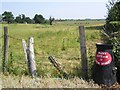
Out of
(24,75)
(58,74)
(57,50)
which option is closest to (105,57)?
(58,74)

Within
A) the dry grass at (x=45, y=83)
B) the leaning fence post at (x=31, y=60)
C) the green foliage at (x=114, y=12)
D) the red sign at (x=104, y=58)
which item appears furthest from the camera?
the green foliage at (x=114, y=12)

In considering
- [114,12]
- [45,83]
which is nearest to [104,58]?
[45,83]

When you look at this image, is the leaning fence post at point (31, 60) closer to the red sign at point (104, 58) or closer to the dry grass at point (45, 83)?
the dry grass at point (45, 83)

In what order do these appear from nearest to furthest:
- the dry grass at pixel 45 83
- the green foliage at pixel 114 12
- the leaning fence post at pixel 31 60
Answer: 1. the dry grass at pixel 45 83
2. the leaning fence post at pixel 31 60
3. the green foliage at pixel 114 12

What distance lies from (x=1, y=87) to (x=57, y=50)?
8.58 meters

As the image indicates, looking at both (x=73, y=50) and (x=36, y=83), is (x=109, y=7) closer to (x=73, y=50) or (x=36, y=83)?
(x=73, y=50)

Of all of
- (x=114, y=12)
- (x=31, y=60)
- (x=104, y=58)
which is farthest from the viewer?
(x=114, y=12)

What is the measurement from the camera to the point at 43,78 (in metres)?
8.26

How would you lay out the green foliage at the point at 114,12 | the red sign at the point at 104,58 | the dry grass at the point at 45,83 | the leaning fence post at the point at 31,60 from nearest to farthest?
the dry grass at the point at 45,83
the red sign at the point at 104,58
the leaning fence post at the point at 31,60
the green foliage at the point at 114,12

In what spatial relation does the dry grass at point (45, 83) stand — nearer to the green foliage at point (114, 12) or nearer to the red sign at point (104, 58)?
the red sign at point (104, 58)

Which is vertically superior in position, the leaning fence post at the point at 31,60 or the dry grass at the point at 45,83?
the leaning fence post at the point at 31,60

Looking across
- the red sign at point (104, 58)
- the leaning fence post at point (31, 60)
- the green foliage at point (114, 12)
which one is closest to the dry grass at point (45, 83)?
the leaning fence post at point (31, 60)

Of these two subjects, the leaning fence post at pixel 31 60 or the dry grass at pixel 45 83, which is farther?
the leaning fence post at pixel 31 60

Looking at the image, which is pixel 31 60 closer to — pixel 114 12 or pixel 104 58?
pixel 104 58
